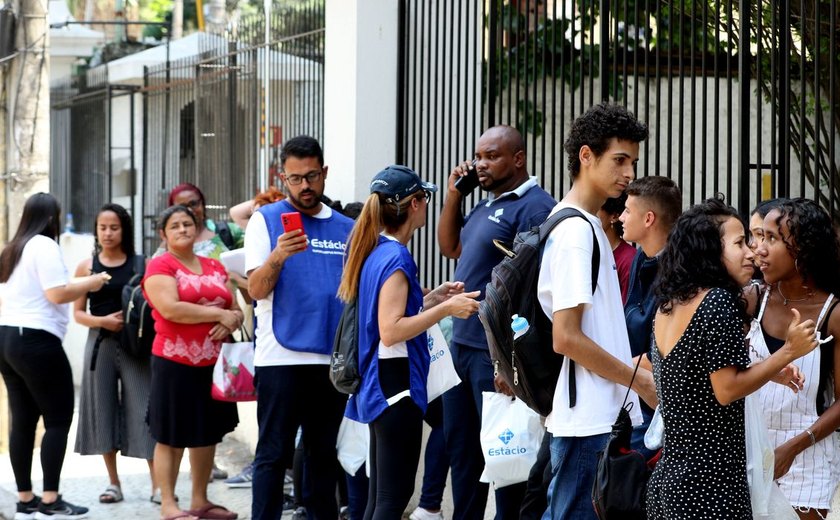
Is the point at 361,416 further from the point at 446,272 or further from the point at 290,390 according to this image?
the point at 446,272

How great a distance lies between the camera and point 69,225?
16031mm

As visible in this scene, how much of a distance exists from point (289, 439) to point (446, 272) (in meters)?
2.08

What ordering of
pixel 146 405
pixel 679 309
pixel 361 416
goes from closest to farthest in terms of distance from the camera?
pixel 679 309, pixel 361 416, pixel 146 405

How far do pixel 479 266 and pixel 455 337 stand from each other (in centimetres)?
39

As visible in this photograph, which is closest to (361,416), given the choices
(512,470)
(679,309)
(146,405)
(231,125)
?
(512,470)

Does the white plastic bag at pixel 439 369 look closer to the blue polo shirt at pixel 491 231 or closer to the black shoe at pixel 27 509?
the blue polo shirt at pixel 491 231

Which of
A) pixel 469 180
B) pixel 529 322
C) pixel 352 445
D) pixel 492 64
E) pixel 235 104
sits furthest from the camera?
pixel 235 104

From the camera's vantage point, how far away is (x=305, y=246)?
6.15m

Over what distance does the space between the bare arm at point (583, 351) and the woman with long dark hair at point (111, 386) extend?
4.79 m

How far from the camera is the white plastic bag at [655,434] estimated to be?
4.26m

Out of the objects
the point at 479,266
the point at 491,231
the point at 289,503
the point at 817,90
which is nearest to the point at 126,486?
the point at 289,503

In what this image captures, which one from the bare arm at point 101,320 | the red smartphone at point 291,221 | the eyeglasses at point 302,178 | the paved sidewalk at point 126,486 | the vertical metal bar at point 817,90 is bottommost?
the paved sidewalk at point 126,486

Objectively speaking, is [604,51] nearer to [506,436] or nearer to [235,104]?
[506,436]

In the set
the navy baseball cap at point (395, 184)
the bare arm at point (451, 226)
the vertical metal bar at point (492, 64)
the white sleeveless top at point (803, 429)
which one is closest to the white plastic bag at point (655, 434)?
the white sleeveless top at point (803, 429)
